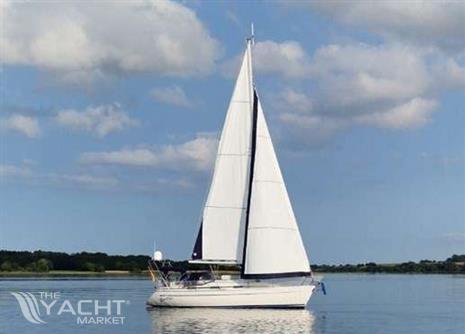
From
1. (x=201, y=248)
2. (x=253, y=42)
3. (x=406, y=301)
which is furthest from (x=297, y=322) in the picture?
(x=406, y=301)

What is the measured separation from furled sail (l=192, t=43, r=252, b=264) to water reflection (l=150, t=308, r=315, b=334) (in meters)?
4.09

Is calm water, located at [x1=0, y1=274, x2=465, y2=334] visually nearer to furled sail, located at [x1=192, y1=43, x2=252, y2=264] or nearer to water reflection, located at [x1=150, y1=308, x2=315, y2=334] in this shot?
water reflection, located at [x1=150, y1=308, x2=315, y2=334]

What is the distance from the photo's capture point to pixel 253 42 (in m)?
52.5

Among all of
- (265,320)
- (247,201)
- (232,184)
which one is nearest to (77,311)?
(232,184)

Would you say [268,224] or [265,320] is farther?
[268,224]

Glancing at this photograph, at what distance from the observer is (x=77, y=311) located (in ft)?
177

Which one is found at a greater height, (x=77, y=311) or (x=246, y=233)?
(x=246, y=233)

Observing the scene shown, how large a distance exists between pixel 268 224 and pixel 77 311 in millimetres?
12659

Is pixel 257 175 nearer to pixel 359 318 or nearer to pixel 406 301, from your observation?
pixel 359 318

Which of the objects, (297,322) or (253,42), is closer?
(297,322)

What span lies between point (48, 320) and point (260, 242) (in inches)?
478

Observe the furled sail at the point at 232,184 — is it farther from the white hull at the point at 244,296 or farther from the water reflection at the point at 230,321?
the water reflection at the point at 230,321

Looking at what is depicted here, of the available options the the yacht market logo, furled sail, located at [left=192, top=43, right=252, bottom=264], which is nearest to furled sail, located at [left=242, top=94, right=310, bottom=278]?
furled sail, located at [left=192, top=43, right=252, bottom=264]

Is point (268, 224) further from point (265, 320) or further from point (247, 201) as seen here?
point (265, 320)
